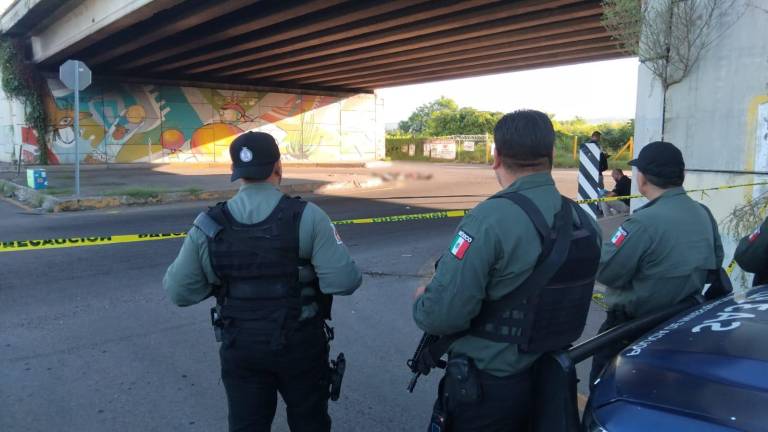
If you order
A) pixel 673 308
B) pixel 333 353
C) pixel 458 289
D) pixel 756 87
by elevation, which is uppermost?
pixel 756 87

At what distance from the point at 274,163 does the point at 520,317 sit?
1245mm

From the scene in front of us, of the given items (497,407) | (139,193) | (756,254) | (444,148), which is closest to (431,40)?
(139,193)

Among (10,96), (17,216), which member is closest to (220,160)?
(10,96)

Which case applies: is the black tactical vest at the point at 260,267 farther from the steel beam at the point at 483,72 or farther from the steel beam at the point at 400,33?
the steel beam at the point at 483,72

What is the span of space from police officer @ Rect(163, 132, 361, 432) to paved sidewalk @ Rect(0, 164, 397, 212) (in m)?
10.2

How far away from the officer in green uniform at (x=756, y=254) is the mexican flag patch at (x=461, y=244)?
188 cm

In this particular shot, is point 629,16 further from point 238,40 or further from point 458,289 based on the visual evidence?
point 238,40

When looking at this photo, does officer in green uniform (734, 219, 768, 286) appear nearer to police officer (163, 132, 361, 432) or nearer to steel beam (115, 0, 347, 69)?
police officer (163, 132, 361, 432)

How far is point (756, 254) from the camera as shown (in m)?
2.83

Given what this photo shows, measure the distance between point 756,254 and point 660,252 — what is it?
2.33ft

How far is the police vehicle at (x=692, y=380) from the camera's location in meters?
1.44

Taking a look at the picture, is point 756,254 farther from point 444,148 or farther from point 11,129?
point 444,148

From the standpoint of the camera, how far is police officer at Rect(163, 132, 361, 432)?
232 centimetres

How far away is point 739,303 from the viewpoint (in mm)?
2229
